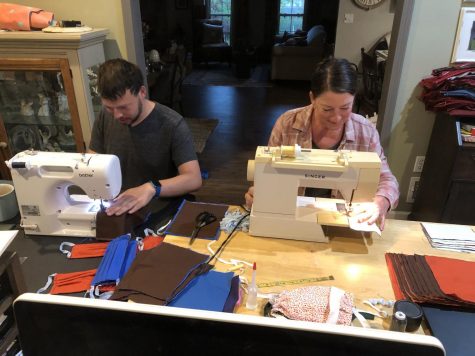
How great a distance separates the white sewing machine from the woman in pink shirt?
52 cm

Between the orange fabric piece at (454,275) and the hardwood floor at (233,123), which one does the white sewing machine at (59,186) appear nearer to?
the orange fabric piece at (454,275)

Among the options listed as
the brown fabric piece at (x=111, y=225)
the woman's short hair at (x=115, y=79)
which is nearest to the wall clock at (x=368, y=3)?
the woman's short hair at (x=115, y=79)

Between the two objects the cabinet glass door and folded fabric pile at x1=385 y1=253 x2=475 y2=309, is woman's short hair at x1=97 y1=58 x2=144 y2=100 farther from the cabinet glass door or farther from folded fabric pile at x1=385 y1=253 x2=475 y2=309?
folded fabric pile at x1=385 y1=253 x2=475 y2=309

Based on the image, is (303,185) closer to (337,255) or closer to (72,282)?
(337,255)

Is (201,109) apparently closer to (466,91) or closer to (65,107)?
(65,107)

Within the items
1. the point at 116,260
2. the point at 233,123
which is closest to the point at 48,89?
the point at 116,260

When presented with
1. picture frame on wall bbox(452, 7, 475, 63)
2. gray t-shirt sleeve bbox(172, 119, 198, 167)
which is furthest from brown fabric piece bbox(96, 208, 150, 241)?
picture frame on wall bbox(452, 7, 475, 63)

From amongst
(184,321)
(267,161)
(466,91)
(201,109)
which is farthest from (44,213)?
(201,109)

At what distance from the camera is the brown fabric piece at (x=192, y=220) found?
1.30 metres

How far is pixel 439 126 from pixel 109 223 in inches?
80.4

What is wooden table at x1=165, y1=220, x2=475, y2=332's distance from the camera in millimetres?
1081

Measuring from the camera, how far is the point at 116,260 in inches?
44.5

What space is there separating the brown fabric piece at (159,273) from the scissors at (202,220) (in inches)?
4.4

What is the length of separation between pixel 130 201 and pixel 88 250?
0.21 m
